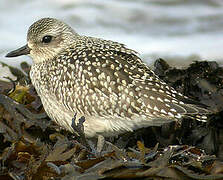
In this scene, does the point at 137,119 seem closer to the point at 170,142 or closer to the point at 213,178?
the point at 170,142

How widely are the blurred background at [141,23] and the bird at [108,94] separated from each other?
454cm

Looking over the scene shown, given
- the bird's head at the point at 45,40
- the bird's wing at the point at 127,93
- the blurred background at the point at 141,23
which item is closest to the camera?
the bird's wing at the point at 127,93

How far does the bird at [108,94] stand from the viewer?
14.8ft

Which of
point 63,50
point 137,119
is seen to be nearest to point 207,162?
point 137,119

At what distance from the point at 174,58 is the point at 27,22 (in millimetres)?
4245

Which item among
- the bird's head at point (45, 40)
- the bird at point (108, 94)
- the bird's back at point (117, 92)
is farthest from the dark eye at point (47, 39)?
the bird's back at point (117, 92)

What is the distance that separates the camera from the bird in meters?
4.51

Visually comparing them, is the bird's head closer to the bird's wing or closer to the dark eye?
the dark eye

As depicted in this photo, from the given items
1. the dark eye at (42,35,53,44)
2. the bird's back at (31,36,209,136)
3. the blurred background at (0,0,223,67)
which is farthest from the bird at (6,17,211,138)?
the blurred background at (0,0,223,67)

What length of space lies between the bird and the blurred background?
14.9 ft

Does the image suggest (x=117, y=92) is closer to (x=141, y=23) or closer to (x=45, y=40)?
(x=45, y=40)

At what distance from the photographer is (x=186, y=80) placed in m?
4.96

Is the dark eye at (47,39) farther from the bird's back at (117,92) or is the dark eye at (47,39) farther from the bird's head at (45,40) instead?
the bird's back at (117,92)

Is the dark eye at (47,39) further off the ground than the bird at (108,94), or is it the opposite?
the dark eye at (47,39)
